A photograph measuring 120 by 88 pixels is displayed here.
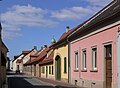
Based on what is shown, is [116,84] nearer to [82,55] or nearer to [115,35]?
[115,35]

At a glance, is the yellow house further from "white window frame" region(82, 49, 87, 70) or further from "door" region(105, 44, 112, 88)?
"door" region(105, 44, 112, 88)

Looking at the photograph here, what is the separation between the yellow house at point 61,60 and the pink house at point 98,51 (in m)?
4.61

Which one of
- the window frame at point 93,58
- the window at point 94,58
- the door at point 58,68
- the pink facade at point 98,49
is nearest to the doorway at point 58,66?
the door at point 58,68

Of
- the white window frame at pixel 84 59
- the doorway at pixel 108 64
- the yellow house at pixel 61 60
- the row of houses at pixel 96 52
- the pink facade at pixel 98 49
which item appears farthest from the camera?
the yellow house at pixel 61 60

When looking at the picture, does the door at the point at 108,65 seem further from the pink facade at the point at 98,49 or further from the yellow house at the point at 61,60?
the yellow house at the point at 61,60

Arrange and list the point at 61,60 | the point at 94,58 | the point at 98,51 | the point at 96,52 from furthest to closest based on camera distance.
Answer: the point at 61,60 < the point at 94,58 < the point at 96,52 < the point at 98,51

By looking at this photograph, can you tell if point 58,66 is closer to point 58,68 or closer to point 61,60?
point 58,68

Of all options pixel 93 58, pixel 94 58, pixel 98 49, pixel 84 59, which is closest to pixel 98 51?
pixel 98 49

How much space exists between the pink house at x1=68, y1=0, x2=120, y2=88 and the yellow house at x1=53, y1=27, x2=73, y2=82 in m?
4.61

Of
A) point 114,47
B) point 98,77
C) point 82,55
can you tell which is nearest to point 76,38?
point 82,55

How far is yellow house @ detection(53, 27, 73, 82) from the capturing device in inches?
1590

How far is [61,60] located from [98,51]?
17.6m

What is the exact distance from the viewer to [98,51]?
26.4 metres

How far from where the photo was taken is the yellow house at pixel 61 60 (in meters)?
40.4
